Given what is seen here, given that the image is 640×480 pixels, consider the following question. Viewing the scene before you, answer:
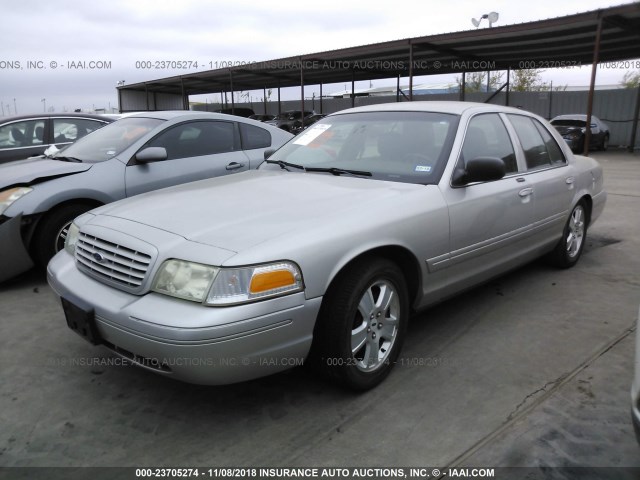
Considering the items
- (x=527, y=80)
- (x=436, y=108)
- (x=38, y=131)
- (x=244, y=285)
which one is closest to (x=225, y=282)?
(x=244, y=285)

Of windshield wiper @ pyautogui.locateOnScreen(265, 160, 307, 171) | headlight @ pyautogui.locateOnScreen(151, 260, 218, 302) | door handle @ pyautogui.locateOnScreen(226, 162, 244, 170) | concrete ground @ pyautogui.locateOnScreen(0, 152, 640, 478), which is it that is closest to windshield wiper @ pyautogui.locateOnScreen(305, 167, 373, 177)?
windshield wiper @ pyautogui.locateOnScreen(265, 160, 307, 171)

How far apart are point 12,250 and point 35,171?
2.50 ft

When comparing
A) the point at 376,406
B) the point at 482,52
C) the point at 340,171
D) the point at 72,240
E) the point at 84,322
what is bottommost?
the point at 376,406

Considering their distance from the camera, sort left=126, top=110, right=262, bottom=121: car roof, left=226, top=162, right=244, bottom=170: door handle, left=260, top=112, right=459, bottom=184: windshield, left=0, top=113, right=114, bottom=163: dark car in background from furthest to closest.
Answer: left=0, top=113, right=114, bottom=163: dark car in background
left=226, top=162, right=244, bottom=170: door handle
left=126, top=110, right=262, bottom=121: car roof
left=260, top=112, right=459, bottom=184: windshield

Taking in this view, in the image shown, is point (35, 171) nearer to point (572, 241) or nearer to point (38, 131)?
point (38, 131)

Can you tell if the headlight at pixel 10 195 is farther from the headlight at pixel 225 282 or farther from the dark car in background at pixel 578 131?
the dark car in background at pixel 578 131

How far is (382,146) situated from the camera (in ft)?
11.5

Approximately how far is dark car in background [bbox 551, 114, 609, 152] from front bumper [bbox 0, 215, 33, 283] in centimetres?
1564

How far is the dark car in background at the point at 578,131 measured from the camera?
1628 centimetres

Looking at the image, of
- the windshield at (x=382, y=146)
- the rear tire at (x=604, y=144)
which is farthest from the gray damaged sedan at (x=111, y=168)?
the rear tire at (x=604, y=144)

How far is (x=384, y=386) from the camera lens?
283 centimetres

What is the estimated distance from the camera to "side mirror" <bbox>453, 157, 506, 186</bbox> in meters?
3.13

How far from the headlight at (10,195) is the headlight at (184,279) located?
8.69 feet

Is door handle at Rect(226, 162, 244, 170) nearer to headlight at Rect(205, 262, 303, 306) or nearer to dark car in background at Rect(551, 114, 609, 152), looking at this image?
headlight at Rect(205, 262, 303, 306)
